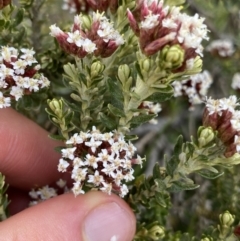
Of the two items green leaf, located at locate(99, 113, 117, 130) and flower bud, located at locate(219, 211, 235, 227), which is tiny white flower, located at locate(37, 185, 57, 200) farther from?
flower bud, located at locate(219, 211, 235, 227)

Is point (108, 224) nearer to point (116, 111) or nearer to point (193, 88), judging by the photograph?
point (116, 111)

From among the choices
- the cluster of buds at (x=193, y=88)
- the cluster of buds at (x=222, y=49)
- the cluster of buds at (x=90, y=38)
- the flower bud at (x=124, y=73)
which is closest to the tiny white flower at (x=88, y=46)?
the cluster of buds at (x=90, y=38)

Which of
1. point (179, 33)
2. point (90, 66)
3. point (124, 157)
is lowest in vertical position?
point (124, 157)

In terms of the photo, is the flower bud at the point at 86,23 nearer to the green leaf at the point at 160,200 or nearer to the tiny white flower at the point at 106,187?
the tiny white flower at the point at 106,187

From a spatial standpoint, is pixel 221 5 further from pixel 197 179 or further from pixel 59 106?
pixel 59 106

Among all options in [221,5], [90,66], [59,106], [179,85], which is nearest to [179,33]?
[90,66]

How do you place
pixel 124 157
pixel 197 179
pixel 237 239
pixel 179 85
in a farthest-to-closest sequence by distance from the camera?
pixel 197 179
pixel 179 85
pixel 237 239
pixel 124 157

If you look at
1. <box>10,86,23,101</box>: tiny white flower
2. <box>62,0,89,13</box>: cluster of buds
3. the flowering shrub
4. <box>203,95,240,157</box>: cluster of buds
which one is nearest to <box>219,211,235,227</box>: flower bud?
the flowering shrub
